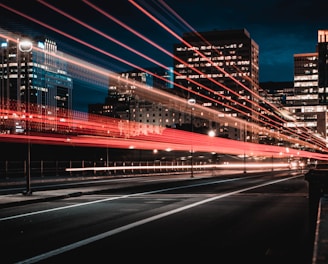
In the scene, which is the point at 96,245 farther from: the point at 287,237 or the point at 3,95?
the point at 3,95

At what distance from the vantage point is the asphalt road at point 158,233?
9273 millimetres

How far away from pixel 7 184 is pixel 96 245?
2863cm

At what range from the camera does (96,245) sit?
10.5 meters

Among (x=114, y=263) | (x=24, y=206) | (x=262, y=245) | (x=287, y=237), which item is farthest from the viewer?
(x=24, y=206)

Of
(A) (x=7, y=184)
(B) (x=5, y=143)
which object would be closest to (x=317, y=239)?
(A) (x=7, y=184)

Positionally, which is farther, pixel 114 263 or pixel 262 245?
pixel 262 245

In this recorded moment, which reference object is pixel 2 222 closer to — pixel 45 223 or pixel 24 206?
pixel 45 223

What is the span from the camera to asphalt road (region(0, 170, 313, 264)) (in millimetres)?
9273

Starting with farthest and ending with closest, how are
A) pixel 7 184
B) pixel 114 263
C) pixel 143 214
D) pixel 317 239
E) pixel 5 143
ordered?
pixel 5 143 < pixel 7 184 < pixel 143 214 < pixel 317 239 < pixel 114 263

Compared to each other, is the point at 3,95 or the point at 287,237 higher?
the point at 3,95

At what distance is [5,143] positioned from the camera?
66.4m

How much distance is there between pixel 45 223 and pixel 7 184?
24.2 meters

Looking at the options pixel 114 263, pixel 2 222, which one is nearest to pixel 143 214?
pixel 2 222

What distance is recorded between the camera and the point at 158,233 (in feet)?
39.8
